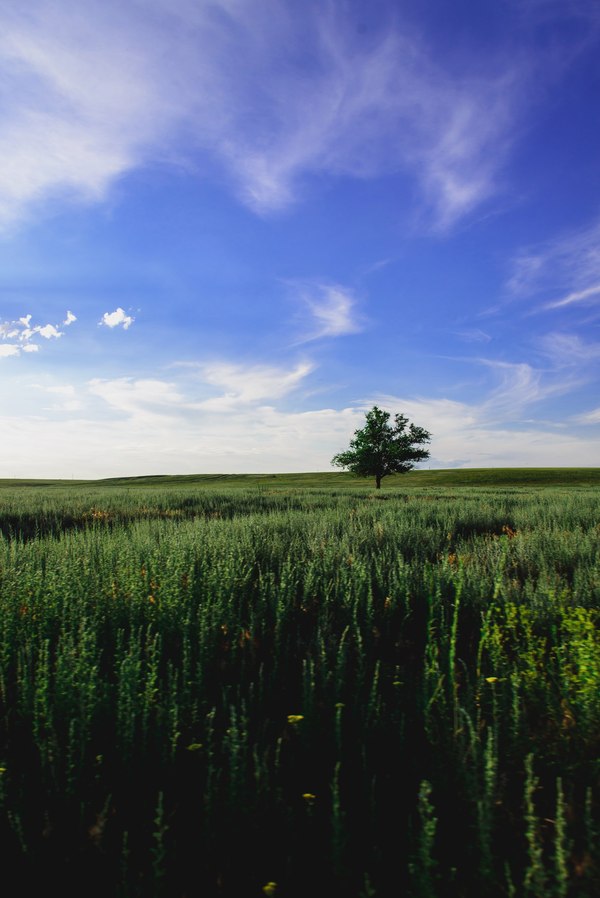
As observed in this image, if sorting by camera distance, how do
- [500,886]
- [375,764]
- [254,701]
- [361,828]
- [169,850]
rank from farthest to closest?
1. [254,701]
2. [375,764]
3. [361,828]
4. [169,850]
5. [500,886]

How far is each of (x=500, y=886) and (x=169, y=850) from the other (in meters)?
1.08

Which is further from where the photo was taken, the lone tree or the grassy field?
the lone tree

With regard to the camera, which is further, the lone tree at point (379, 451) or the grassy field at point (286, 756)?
the lone tree at point (379, 451)

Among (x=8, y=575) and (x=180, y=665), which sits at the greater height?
(x=8, y=575)

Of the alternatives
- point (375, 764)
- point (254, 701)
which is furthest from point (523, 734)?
point (254, 701)

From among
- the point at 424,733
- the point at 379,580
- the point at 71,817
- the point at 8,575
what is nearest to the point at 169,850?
the point at 71,817

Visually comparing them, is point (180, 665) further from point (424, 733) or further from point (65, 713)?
point (424, 733)

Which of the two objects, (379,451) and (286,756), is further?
(379,451)

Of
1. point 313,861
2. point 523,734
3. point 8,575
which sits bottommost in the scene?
point 313,861

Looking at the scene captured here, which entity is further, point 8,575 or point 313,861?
point 8,575

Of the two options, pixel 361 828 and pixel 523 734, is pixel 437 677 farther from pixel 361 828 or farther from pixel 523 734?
pixel 361 828

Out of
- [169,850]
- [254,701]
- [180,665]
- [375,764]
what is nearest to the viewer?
[169,850]

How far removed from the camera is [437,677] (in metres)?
2.76

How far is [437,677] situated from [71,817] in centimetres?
184
